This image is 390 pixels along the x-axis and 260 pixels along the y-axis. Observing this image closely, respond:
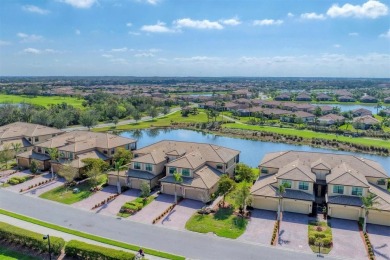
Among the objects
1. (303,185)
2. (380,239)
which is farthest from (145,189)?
(380,239)

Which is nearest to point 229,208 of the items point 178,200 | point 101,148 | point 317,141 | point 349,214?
point 178,200

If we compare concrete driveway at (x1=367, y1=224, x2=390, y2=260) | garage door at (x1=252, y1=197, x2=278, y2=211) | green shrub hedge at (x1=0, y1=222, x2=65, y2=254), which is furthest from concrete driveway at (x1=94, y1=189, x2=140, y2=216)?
concrete driveway at (x1=367, y1=224, x2=390, y2=260)

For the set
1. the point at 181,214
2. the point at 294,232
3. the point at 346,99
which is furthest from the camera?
the point at 346,99

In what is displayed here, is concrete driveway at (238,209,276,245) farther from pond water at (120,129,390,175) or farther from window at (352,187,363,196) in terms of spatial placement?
pond water at (120,129,390,175)

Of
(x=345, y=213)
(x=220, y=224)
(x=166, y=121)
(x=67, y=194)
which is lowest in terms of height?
(x=220, y=224)

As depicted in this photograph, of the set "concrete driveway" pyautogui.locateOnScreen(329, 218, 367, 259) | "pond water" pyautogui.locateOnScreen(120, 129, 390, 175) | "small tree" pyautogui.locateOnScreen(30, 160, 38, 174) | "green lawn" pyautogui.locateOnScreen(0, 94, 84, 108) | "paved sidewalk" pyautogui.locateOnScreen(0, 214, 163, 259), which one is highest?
"green lawn" pyautogui.locateOnScreen(0, 94, 84, 108)

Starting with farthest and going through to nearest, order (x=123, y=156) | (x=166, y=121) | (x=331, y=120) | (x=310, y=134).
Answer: (x=166, y=121) < (x=331, y=120) < (x=310, y=134) < (x=123, y=156)

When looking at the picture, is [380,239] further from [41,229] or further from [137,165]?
[41,229]
